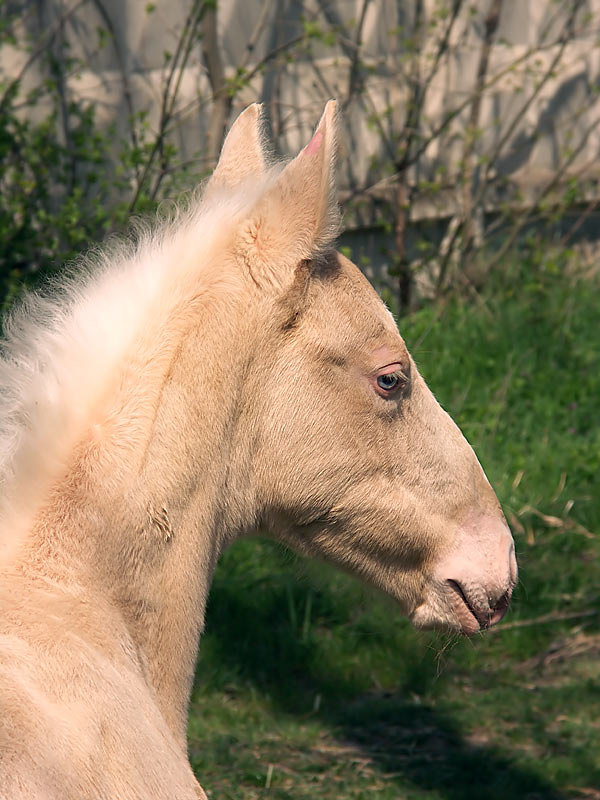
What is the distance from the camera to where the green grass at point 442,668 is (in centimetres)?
432

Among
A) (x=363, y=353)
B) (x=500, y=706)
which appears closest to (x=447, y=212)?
(x=500, y=706)

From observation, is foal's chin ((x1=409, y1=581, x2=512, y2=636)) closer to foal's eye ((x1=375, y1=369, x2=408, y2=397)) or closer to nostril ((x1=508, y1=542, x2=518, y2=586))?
nostril ((x1=508, y1=542, x2=518, y2=586))

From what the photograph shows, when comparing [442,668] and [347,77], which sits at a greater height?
[347,77]

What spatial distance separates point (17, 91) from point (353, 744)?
412 centimetres

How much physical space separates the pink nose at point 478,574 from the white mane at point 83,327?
38.9 inches

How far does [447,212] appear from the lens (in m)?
8.12

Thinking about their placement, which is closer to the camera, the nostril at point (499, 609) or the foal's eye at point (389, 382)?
the foal's eye at point (389, 382)

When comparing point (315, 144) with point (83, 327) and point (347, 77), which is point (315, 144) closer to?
point (83, 327)

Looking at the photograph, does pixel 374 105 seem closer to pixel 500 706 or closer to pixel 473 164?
pixel 473 164

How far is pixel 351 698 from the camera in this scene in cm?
496

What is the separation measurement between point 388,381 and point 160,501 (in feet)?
2.15

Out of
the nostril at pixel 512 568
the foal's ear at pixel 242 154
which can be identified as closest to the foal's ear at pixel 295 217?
the foal's ear at pixel 242 154

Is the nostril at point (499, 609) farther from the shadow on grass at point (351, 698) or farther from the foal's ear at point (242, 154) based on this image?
the shadow on grass at point (351, 698)

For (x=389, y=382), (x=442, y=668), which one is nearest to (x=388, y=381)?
(x=389, y=382)
